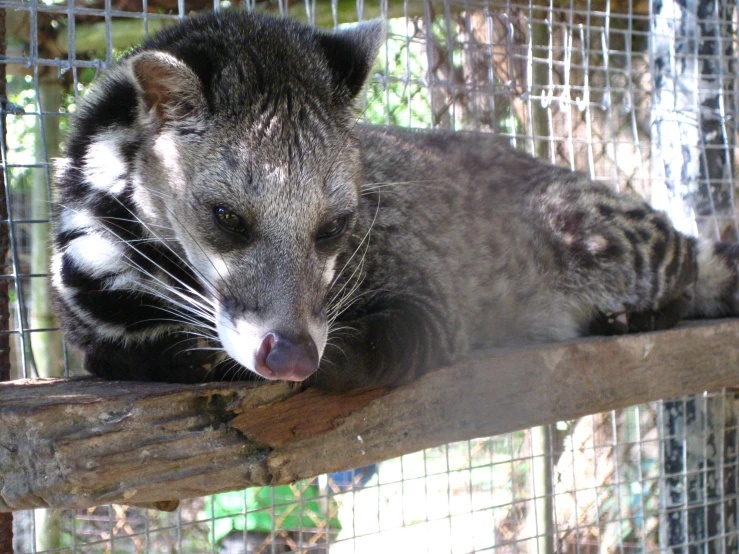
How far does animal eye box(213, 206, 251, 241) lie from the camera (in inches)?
94.6

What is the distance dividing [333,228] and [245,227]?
0.34 m

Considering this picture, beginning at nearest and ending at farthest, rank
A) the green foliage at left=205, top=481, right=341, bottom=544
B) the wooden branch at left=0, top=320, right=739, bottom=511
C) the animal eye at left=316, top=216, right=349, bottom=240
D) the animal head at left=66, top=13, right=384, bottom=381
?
1. the wooden branch at left=0, top=320, right=739, bottom=511
2. the animal head at left=66, top=13, right=384, bottom=381
3. the animal eye at left=316, top=216, right=349, bottom=240
4. the green foliage at left=205, top=481, right=341, bottom=544

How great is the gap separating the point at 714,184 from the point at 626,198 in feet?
3.86

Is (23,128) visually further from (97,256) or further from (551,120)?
(551,120)

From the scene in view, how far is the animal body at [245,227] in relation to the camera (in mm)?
2387

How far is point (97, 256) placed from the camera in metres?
2.69

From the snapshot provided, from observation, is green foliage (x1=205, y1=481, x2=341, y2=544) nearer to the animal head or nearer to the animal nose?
the animal head

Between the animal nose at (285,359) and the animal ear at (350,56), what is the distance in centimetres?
99

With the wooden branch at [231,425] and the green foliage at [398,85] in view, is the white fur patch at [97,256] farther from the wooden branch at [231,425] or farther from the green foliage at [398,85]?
the green foliage at [398,85]

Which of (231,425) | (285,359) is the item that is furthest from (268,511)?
(285,359)

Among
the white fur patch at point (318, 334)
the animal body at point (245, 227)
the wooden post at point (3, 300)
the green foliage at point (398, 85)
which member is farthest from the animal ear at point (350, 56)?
the wooden post at point (3, 300)

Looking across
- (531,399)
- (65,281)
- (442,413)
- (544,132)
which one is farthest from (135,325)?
(544,132)

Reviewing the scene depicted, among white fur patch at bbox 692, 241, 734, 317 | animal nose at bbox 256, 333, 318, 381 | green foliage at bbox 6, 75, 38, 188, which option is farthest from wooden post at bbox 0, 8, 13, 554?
white fur patch at bbox 692, 241, 734, 317

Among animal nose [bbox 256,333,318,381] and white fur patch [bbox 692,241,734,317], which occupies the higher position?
white fur patch [bbox 692,241,734,317]
